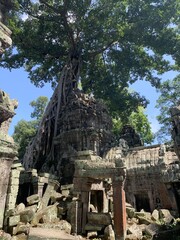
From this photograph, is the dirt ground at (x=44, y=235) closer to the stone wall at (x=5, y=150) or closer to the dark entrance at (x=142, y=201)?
the stone wall at (x=5, y=150)

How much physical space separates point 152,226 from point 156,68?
60.7 ft

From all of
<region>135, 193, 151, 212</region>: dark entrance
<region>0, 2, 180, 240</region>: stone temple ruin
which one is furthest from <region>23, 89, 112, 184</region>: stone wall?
<region>135, 193, 151, 212</region>: dark entrance

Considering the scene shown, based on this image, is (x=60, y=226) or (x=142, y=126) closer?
(x=60, y=226)

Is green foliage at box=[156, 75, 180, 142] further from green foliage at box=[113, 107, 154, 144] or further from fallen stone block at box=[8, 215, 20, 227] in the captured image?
fallen stone block at box=[8, 215, 20, 227]

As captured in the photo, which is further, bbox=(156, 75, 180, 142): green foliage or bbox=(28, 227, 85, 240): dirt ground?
bbox=(156, 75, 180, 142): green foliage

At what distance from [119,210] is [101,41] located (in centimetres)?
1690

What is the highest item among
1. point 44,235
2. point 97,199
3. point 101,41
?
point 101,41

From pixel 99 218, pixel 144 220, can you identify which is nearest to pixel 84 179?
pixel 99 218

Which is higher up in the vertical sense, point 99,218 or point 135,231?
point 99,218

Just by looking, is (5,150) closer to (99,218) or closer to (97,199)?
(99,218)

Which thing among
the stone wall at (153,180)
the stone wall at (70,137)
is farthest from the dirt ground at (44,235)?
the stone wall at (70,137)

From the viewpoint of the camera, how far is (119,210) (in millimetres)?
7441

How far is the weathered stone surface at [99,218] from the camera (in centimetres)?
757

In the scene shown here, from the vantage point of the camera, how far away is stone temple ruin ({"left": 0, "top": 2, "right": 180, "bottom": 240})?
22.6ft
